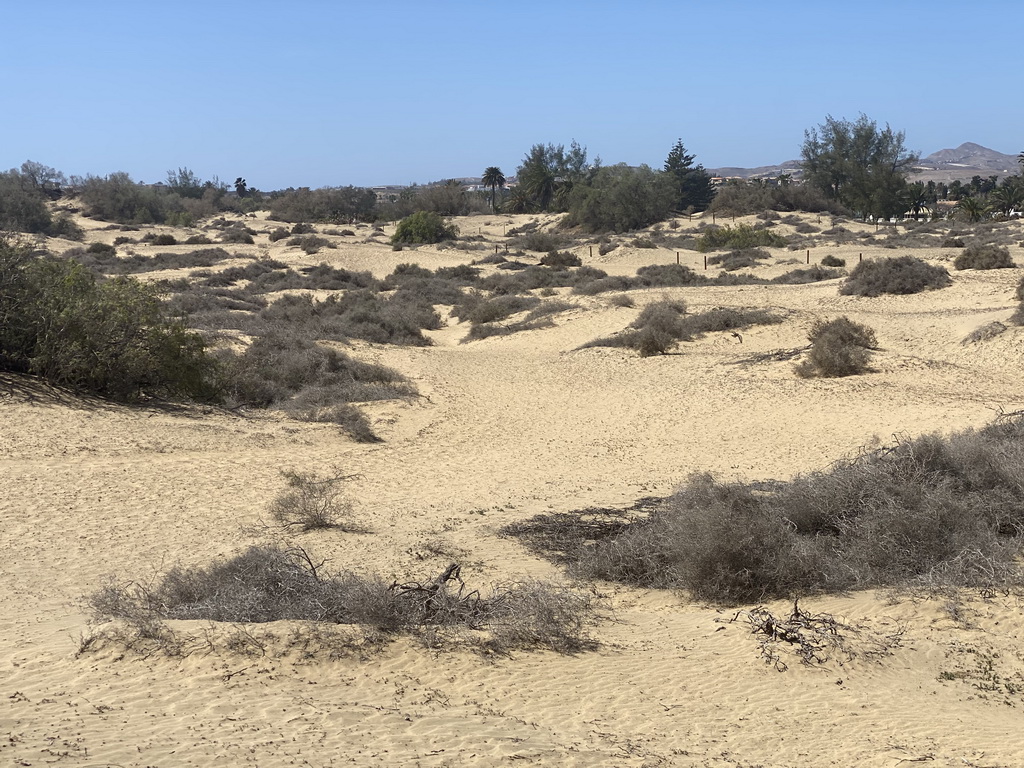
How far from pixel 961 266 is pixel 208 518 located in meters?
27.8

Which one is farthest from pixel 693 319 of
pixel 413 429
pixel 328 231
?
pixel 328 231

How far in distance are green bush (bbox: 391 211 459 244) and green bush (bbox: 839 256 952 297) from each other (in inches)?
1174

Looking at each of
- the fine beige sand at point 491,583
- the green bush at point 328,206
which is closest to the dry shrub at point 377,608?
the fine beige sand at point 491,583

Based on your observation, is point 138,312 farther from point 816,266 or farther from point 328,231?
point 328,231

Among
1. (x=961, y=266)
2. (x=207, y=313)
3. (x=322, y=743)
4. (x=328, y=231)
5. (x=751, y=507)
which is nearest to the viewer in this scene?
(x=322, y=743)

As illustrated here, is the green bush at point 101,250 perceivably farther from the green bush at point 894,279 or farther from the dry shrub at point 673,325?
the green bush at point 894,279

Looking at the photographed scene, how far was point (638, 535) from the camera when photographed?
9.58 metres

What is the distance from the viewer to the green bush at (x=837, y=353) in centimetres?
2016

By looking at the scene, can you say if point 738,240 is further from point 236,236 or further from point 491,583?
point 491,583

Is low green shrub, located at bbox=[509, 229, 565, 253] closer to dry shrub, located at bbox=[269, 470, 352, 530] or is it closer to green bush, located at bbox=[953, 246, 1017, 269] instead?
green bush, located at bbox=[953, 246, 1017, 269]

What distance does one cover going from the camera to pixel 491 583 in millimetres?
9172

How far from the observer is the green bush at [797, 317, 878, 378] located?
20.2m

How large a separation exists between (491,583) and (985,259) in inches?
1080

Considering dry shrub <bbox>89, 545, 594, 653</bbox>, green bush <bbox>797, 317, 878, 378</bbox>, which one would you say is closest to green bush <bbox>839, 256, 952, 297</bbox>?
green bush <bbox>797, 317, 878, 378</bbox>
